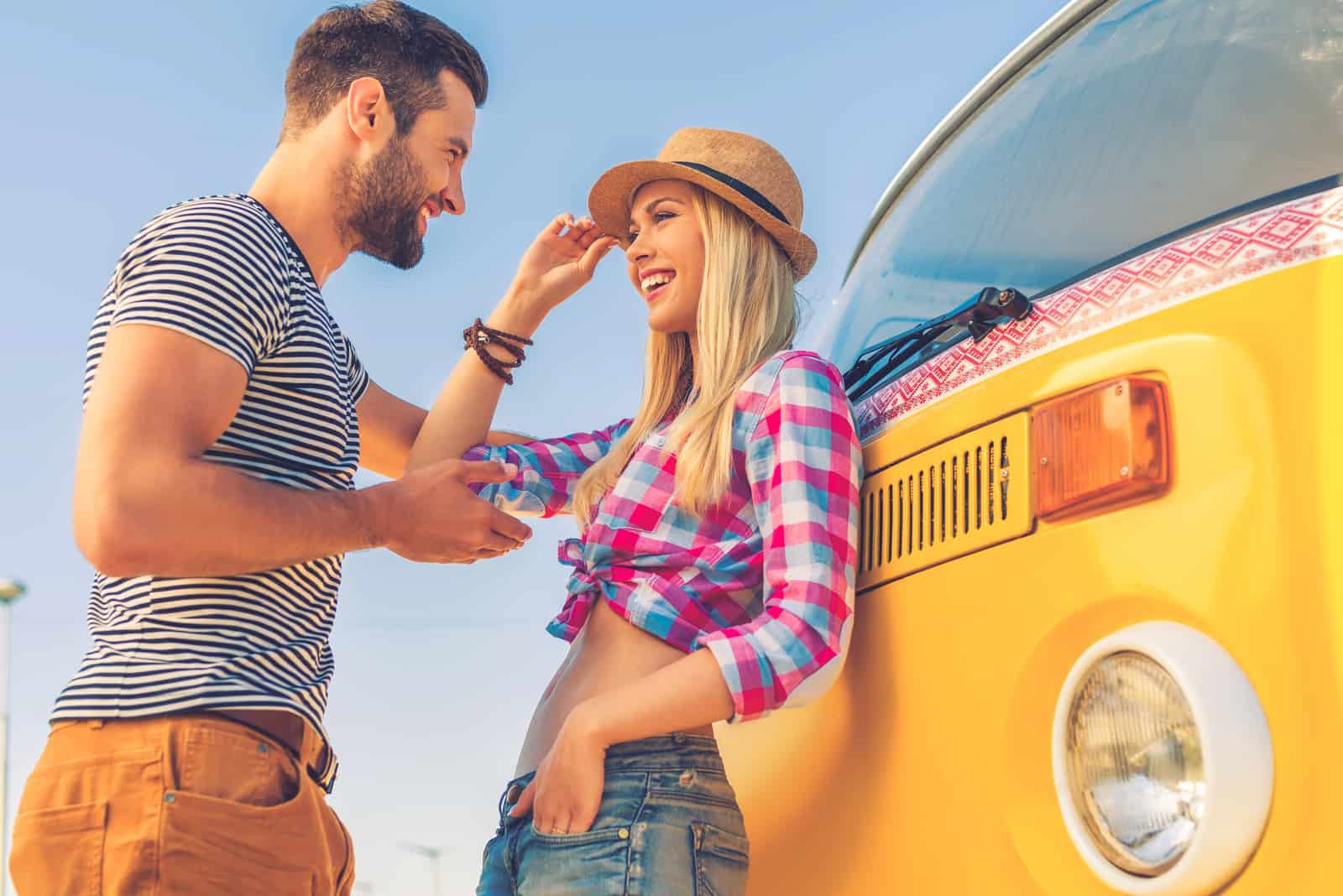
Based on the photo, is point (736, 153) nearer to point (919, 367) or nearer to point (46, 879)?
point (919, 367)

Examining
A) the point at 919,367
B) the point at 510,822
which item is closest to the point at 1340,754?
the point at 919,367

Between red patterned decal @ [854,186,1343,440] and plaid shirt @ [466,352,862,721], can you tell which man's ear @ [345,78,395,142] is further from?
red patterned decal @ [854,186,1343,440]

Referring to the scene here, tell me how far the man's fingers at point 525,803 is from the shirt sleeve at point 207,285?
2.78 feet

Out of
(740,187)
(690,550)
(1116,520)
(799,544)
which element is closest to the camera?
(1116,520)

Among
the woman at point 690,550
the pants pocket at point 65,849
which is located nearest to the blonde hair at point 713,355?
the woman at point 690,550

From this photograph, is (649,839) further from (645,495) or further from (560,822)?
(645,495)

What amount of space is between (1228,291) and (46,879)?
6.27ft

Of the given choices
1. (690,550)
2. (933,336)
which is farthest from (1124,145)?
(690,550)

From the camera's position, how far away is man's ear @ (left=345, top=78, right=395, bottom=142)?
2.89m

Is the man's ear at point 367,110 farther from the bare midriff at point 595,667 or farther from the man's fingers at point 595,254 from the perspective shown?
the bare midriff at point 595,667

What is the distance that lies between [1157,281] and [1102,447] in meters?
0.24

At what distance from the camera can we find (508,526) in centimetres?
257

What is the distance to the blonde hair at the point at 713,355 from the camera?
2.44 metres

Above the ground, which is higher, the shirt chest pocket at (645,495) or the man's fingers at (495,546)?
the shirt chest pocket at (645,495)
